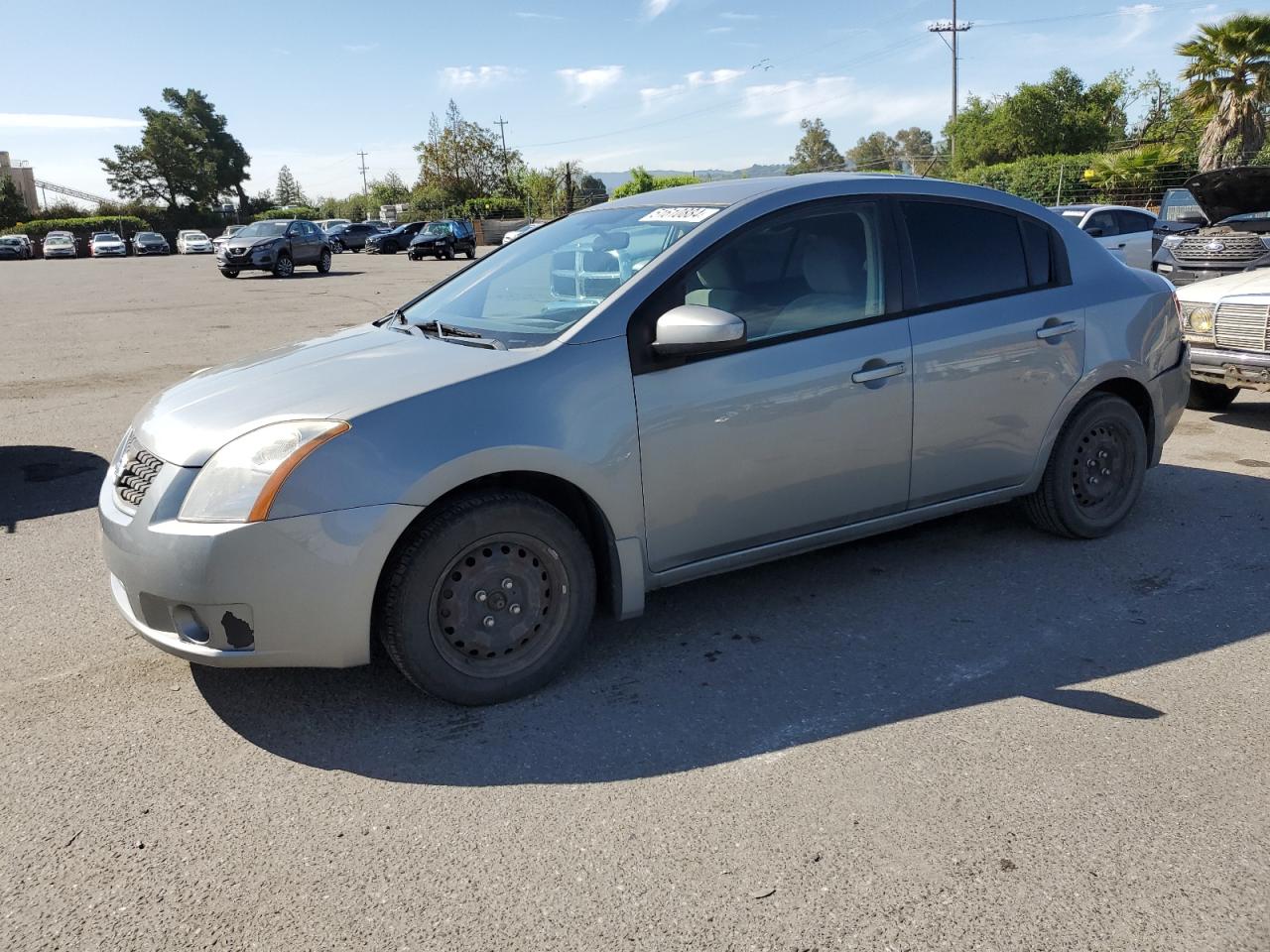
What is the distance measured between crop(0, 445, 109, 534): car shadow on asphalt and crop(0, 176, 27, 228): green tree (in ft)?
244

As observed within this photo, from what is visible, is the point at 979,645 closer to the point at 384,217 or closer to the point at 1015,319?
the point at 1015,319

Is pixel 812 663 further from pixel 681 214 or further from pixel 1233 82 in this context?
pixel 1233 82

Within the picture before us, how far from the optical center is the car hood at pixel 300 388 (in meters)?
3.34

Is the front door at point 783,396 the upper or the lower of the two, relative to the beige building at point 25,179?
lower

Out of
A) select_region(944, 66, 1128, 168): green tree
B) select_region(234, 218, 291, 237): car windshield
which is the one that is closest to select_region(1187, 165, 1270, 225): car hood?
select_region(234, 218, 291, 237): car windshield

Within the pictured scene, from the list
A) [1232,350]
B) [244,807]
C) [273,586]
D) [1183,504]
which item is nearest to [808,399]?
[273,586]

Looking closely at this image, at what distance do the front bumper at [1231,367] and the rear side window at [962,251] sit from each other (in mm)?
3296

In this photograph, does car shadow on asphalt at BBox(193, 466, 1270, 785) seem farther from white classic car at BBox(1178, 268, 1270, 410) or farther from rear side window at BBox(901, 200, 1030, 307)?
white classic car at BBox(1178, 268, 1270, 410)

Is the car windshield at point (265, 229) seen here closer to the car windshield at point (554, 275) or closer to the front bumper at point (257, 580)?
the car windshield at point (554, 275)

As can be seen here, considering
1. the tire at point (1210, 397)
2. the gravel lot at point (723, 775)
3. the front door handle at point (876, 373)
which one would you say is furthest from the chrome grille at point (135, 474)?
the tire at point (1210, 397)

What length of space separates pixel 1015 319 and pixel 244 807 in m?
3.57

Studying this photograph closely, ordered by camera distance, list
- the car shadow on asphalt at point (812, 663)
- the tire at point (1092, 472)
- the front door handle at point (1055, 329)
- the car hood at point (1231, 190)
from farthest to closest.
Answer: the car hood at point (1231, 190) → the tire at point (1092, 472) → the front door handle at point (1055, 329) → the car shadow on asphalt at point (812, 663)

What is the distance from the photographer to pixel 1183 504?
18.6 feet

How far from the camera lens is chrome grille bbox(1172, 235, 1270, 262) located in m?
9.42
